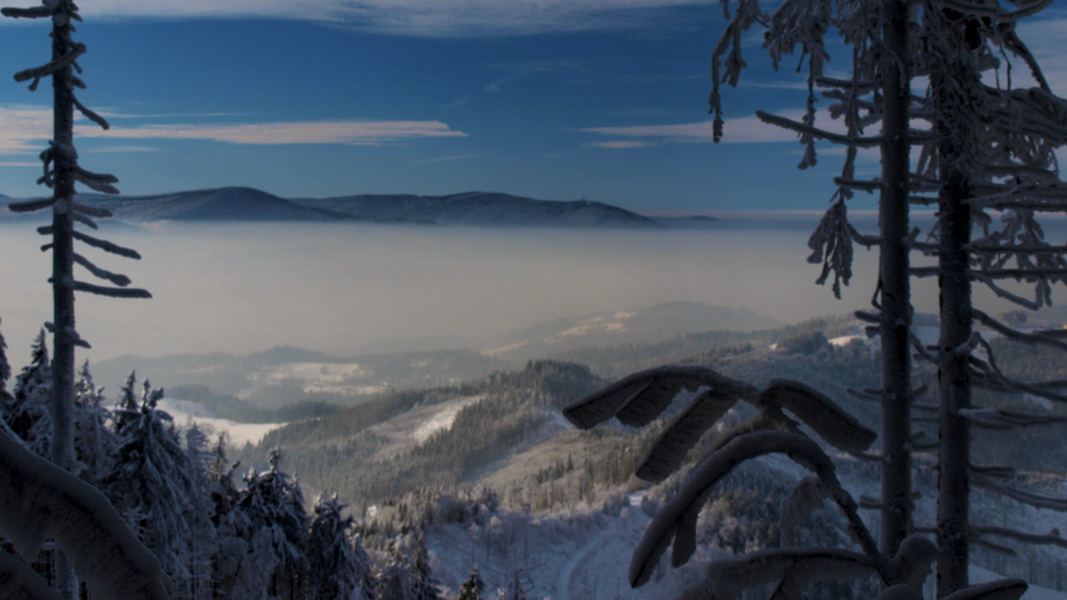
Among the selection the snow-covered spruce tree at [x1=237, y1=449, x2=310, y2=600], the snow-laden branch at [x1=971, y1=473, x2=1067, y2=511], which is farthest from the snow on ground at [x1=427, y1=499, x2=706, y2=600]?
the snow-laden branch at [x1=971, y1=473, x2=1067, y2=511]

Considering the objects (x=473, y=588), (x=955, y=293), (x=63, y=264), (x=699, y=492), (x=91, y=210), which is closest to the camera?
(x=699, y=492)

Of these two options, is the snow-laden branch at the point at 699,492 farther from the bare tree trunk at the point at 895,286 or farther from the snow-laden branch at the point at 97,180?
the snow-laden branch at the point at 97,180

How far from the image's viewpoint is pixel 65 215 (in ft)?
39.0

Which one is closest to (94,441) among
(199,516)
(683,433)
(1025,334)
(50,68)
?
(199,516)

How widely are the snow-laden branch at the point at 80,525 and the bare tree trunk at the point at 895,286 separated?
4125 millimetres

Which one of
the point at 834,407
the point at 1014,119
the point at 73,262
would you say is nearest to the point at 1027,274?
the point at 1014,119

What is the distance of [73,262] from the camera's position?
12.1 m

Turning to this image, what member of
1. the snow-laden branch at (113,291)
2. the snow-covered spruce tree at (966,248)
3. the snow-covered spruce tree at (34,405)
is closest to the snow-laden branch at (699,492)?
the snow-covered spruce tree at (966,248)

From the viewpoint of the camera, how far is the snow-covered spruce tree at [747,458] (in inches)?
71.6

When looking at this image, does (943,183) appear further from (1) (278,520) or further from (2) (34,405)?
(1) (278,520)

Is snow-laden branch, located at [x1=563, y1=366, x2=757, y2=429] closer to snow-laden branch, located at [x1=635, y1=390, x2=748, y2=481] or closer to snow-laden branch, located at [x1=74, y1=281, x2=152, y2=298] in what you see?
snow-laden branch, located at [x1=635, y1=390, x2=748, y2=481]

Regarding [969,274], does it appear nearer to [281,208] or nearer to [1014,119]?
[1014,119]

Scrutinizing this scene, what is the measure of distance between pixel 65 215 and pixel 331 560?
14.0 metres

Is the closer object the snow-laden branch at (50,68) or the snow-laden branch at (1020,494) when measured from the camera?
the snow-laden branch at (1020,494)
